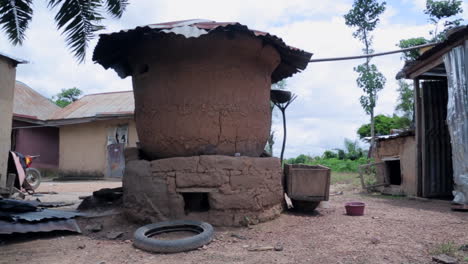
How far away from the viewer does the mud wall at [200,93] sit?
4.97 metres

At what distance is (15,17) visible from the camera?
6.28 m

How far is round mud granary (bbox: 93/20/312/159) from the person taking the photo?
16.3ft

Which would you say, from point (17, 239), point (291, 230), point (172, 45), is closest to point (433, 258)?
point (291, 230)

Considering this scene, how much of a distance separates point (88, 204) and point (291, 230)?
3.61 m

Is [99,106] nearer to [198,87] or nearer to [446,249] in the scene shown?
[198,87]

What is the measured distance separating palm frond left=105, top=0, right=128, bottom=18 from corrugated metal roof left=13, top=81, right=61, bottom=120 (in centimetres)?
1324

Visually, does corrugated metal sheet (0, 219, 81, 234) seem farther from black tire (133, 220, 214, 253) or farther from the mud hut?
black tire (133, 220, 214, 253)

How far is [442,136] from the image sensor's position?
8992 millimetres

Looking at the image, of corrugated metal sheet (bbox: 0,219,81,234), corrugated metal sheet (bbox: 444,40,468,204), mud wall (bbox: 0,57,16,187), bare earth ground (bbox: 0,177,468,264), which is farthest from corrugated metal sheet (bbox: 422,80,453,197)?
mud wall (bbox: 0,57,16,187)

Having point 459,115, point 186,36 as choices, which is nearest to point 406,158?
point 459,115

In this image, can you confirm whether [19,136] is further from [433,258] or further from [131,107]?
[433,258]

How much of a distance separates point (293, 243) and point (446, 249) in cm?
158

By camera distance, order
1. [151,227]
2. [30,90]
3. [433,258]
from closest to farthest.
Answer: [433,258] < [151,227] < [30,90]

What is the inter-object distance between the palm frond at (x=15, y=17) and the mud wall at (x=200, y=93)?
2569 millimetres
